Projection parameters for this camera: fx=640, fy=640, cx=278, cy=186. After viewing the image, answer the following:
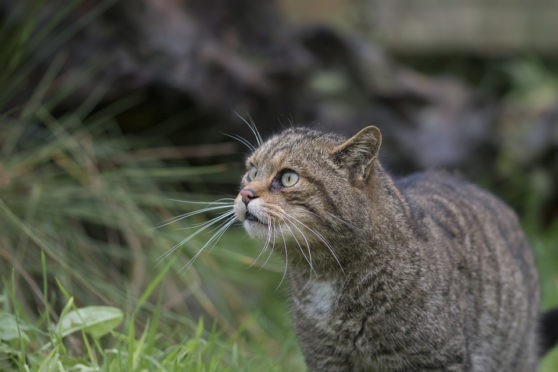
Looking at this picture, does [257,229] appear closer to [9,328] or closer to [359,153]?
[359,153]

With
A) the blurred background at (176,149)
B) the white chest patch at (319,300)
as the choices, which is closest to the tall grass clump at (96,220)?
the blurred background at (176,149)

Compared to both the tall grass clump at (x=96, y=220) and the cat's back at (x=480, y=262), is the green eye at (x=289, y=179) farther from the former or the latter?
the tall grass clump at (x=96, y=220)

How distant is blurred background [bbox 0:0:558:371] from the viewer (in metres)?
3.19

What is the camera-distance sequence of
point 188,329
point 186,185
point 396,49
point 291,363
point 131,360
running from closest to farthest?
point 131,360 → point 188,329 → point 291,363 → point 186,185 → point 396,49

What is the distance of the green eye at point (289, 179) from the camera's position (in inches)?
98.4

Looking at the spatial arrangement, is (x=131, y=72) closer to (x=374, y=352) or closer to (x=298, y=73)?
(x=298, y=73)

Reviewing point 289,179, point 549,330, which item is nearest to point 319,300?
point 289,179

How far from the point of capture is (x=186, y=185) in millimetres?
4570

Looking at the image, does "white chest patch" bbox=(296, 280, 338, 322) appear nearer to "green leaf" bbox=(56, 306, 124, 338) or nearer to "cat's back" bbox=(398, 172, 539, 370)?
"cat's back" bbox=(398, 172, 539, 370)

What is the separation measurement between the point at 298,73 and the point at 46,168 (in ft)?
6.46

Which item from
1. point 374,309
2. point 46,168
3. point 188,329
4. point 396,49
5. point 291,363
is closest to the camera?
point 374,309

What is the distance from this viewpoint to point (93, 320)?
256 centimetres

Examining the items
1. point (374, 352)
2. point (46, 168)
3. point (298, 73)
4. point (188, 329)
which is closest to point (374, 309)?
point (374, 352)

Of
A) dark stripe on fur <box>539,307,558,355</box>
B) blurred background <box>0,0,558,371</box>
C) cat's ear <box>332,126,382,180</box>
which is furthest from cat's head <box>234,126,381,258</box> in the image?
dark stripe on fur <box>539,307,558,355</box>
